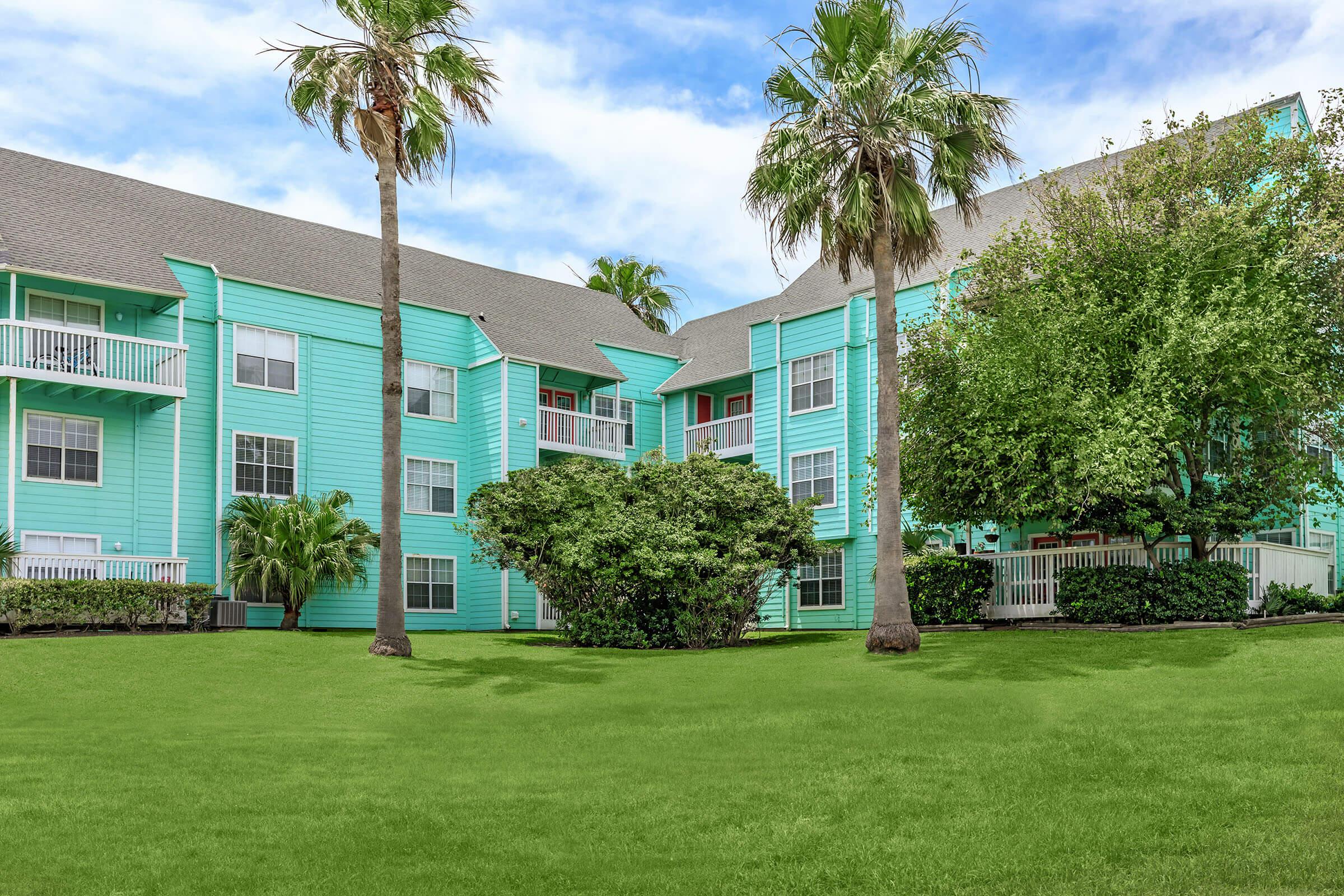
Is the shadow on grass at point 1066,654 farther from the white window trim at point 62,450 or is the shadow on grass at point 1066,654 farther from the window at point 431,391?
the white window trim at point 62,450

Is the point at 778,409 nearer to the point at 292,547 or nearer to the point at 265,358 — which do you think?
the point at 265,358

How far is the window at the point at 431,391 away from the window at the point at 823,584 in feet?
34.1

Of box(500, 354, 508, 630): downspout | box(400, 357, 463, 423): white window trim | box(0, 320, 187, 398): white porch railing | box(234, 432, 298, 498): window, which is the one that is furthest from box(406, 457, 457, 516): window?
box(0, 320, 187, 398): white porch railing

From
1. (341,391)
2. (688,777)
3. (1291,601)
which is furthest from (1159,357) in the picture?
(341,391)

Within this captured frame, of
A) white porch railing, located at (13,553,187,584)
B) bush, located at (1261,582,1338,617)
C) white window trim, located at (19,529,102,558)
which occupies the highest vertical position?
white window trim, located at (19,529,102,558)

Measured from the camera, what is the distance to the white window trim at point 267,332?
27125 millimetres

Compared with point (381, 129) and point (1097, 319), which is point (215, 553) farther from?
point (1097, 319)

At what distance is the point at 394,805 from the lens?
8.91m

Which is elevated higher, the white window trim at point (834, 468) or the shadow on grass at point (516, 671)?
the white window trim at point (834, 468)

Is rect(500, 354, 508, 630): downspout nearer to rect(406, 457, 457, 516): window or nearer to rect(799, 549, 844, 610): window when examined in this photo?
rect(406, 457, 457, 516): window

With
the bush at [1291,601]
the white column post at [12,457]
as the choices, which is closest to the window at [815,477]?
the bush at [1291,601]

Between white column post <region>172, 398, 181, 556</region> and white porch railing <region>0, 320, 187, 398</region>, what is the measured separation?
30.0 inches

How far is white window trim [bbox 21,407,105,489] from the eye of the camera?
2364 cm

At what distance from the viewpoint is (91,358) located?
23.8 m
